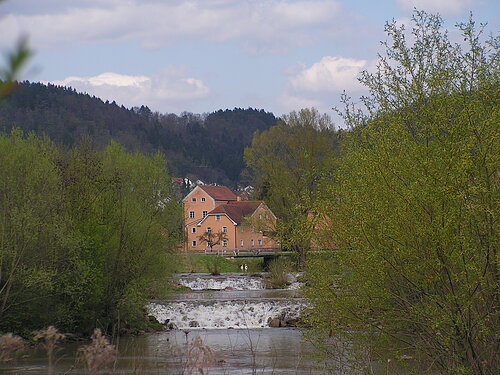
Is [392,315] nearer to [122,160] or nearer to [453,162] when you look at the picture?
[453,162]

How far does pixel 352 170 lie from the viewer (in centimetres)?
1288

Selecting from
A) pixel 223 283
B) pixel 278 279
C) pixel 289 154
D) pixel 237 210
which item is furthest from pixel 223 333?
pixel 237 210

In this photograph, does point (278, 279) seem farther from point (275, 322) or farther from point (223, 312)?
point (275, 322)

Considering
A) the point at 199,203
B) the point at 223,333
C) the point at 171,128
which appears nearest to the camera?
the point at 223,333

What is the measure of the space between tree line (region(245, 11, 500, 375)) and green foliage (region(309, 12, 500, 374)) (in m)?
0.02

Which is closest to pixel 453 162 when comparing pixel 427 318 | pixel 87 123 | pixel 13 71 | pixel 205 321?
pixel 427 318

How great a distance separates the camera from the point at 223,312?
102 ft

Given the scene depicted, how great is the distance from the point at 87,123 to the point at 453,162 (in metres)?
101

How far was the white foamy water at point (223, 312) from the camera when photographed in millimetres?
30141

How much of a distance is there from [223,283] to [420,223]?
33898 mm

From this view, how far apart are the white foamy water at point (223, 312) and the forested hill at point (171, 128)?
50.2 metres

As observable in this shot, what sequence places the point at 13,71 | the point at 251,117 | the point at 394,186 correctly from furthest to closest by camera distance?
the point at 251,117
the point at 394,186
the point at 13,71

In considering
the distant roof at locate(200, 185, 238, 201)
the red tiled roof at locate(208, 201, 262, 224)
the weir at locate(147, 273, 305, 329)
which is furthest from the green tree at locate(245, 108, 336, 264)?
the distant roof at locate(200, 185, 238, 201)

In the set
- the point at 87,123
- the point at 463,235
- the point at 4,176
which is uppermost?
the point at 87,123
